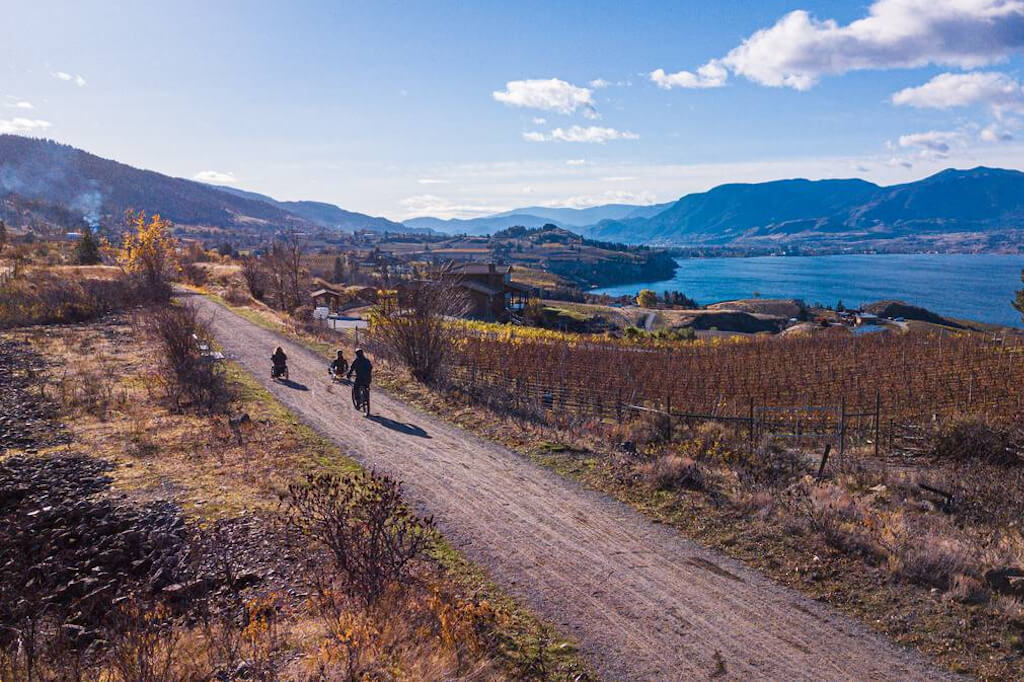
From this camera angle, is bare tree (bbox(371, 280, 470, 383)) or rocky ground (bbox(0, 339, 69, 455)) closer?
rocky ground (bbox(0, 339, 69, 455))

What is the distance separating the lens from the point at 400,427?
15234 mm

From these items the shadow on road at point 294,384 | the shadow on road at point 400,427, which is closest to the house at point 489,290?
the shadow on road at point 294,384

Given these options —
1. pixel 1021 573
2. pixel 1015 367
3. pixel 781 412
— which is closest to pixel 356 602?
pixel 1021 573

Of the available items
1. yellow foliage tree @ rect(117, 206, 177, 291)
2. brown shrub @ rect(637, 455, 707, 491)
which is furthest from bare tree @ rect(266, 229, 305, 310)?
brown shrub @ rect(637, 455, 707, 491)

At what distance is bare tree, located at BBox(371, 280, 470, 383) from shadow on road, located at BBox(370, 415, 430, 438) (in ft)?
13.0

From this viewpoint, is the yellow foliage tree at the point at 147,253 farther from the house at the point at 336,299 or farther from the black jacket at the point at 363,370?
the black jacket at the point at 363,370

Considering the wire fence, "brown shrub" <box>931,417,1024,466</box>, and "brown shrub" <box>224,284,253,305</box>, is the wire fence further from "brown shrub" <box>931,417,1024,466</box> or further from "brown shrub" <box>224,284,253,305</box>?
"brown shrub" <box>224,284,253,305</box>

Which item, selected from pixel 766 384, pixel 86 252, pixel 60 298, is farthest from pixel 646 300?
pixel 60 298

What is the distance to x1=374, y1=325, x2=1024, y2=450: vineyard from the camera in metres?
18.7

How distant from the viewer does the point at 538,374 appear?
958 inches

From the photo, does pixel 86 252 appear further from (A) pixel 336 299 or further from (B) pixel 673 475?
(B) pixel 673 475

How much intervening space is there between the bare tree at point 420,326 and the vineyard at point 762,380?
4.07ft

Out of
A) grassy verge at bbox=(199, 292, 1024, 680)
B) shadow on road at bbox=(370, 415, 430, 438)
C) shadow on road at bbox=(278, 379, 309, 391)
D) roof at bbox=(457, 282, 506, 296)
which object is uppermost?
roof at bbox=(457, 282, 506, 296)

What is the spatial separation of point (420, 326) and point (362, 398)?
4169mm
